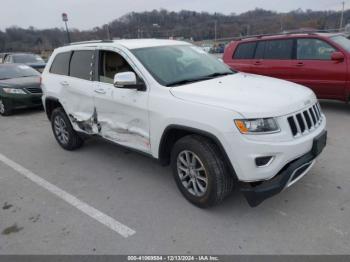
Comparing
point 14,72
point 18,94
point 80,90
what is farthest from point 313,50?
point 14,72

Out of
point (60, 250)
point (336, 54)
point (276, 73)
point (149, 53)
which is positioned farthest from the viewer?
point (276, 73)

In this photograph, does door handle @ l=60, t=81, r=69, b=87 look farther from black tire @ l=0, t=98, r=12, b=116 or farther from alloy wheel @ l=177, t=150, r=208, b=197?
black tire @ l=0, t=98, r=12, b=116

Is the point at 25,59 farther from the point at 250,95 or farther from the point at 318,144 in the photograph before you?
the point at 318,144

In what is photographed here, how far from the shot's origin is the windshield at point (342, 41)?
6168mm

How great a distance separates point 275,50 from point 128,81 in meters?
5.02

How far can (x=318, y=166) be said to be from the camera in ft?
13.2

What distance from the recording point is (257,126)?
105 inches

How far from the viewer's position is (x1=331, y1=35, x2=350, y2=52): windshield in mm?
6168

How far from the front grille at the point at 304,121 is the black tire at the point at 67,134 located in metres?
3.60

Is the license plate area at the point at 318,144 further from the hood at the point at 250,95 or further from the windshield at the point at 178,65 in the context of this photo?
the windshield at the point at 178,65

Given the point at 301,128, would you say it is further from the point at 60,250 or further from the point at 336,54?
the point at 336,54

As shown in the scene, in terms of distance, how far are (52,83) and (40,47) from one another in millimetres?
36777

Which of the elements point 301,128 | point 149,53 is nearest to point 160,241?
point 301,128

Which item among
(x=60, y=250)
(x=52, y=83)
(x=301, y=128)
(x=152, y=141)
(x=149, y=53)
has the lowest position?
(x=60, y=250)
